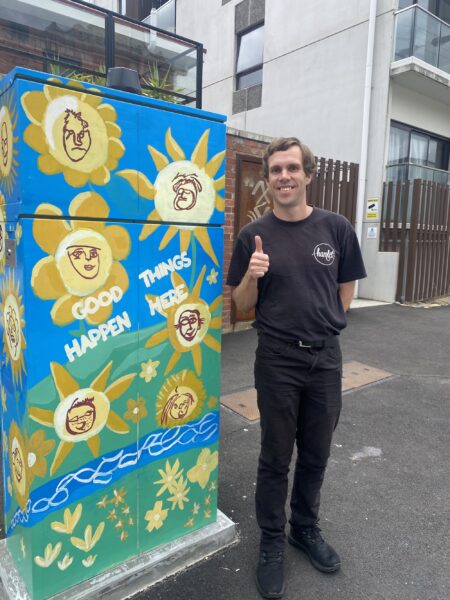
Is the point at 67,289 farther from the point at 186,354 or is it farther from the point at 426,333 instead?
the point at 426,333

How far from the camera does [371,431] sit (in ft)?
12.0

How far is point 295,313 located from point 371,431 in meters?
2.13

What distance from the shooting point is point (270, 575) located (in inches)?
79.7

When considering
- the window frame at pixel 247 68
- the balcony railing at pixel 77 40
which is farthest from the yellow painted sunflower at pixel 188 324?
the window frame at pixel 247 68

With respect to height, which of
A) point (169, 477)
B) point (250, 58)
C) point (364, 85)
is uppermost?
point (250, 58)

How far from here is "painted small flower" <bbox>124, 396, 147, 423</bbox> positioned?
194cm

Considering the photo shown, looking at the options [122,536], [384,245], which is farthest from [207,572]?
[384,245]

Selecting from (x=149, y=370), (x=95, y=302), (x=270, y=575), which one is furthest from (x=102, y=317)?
(x=270, y=575)

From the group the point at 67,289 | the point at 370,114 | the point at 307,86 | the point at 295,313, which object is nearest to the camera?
the point at 67,289

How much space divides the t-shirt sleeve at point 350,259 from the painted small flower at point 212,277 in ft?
1.96

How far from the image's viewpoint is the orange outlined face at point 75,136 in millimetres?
1616

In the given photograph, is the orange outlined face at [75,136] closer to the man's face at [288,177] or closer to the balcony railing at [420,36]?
the man's face at [288,177]

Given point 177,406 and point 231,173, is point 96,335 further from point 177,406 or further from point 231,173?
point 231,173

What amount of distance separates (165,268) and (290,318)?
23.6 inches
